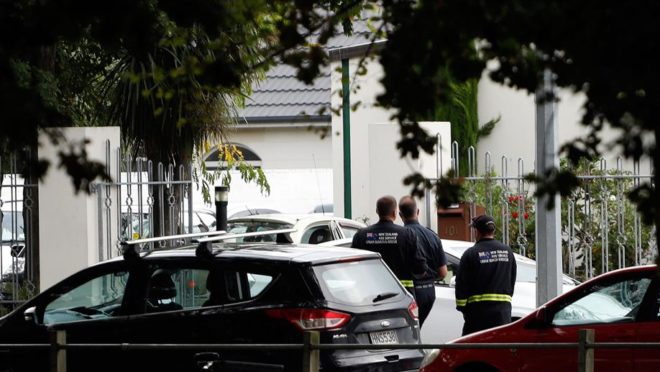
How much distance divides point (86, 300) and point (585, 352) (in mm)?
4364

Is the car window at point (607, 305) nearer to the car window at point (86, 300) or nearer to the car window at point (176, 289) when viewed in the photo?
the car window at point (176, 289)

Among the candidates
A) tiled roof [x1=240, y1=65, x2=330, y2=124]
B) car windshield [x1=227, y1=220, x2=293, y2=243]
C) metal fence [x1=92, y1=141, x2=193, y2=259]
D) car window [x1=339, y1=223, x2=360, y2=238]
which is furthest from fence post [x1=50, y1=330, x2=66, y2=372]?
tiled roof [x1=240, y1=65, x2=330, y2=124]

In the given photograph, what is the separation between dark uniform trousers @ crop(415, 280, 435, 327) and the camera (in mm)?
12453

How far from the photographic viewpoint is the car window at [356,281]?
10.2 metres

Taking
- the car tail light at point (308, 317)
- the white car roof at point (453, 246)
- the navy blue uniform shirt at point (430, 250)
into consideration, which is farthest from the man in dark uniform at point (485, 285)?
the white car roof at point (453, 246)

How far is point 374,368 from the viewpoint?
10.0 meters

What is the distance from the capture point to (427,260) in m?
12.6

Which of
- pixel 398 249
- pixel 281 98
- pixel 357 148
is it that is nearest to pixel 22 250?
pixel 398 249

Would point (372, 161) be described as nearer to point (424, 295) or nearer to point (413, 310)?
point (424, 295)

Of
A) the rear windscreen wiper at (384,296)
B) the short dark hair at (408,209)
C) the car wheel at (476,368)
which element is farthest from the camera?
the short dark hair at (408,209)

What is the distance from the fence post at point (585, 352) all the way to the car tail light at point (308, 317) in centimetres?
217

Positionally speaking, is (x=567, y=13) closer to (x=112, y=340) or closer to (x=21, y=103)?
(x=21, y=103)

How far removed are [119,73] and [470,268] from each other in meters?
6.47

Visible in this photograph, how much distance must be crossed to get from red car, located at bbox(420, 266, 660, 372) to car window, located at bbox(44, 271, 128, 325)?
2604 mm
